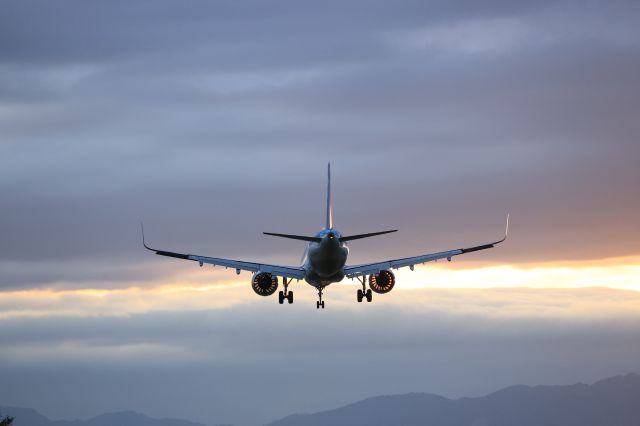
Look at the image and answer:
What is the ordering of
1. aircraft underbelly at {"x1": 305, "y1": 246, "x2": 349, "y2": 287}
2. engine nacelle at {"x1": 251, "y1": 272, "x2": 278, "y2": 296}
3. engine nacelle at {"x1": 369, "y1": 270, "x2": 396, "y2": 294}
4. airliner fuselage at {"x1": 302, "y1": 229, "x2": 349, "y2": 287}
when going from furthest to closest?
1. engine nacelle at {"x1": 251, "y1": 272, "x2": 278, "y2": 296}
2. engine nacelle at {"x1": 369, "y1": 270, "x2": 396, "y2": 294}
3. aircraft underbelly at {"x1": 305, "y1": 246, "x2": 349, "y2": 287}
4. airliner fuselage at {"x1": 302, "y1": 229, "x2": 349, "y2": 287}

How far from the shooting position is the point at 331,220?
179 m

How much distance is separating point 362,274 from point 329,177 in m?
26.3

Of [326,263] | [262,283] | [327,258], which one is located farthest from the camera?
[262,283]

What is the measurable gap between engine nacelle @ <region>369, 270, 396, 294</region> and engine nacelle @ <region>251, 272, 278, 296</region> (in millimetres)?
13331

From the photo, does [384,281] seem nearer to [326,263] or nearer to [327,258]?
[326,263]

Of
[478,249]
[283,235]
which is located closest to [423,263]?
[478,249]

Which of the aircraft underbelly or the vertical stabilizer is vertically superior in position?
the vertical stabilizer

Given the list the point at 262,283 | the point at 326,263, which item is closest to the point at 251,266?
the point at 262,283

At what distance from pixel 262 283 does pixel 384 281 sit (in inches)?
612

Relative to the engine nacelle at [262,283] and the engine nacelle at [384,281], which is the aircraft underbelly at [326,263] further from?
the engine nacelle at [262,283]

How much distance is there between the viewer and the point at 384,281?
552 ft

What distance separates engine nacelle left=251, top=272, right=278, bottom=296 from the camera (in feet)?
555

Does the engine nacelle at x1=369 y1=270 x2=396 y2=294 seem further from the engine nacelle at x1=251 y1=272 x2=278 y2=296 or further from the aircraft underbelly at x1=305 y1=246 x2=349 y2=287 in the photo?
the engine nacelle at x1=251 y1=272 x2=278 y2=296

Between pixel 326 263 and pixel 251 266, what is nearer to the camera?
pixel 326 263
